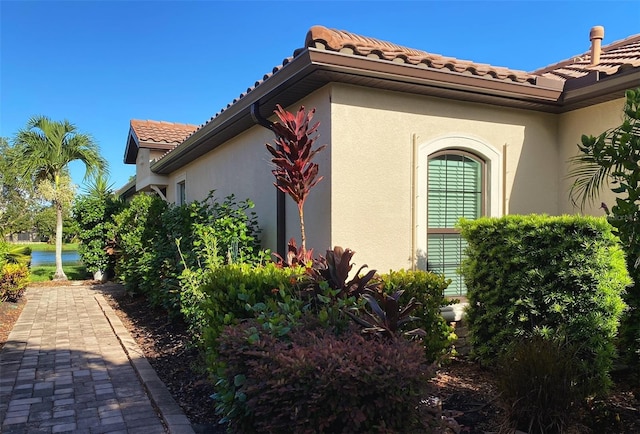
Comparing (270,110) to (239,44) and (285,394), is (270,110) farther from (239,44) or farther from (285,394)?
(285,394)

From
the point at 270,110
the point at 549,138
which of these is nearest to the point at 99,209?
the point at 270,110

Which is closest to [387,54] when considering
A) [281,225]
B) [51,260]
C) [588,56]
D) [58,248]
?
[281,225]

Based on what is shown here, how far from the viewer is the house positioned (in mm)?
5309

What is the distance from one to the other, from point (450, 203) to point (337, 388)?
4.49 metres

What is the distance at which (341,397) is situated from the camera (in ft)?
7.74

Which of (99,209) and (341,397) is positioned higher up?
(99,209)

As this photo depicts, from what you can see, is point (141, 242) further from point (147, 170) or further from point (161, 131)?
point (161, 131)

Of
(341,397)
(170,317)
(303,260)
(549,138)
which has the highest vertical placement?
(549,138)

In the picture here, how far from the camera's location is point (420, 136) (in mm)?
5879

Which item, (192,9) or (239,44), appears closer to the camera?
(192,9)

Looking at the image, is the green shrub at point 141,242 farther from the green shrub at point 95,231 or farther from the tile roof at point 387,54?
the tile roof at point 387,54

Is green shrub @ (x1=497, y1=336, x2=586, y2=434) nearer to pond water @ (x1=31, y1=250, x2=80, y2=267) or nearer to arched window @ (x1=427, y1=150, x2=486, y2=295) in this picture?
arched window @ (x1=427, y1=150, x2=486, y2=295)

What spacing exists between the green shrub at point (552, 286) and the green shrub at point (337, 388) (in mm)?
2437

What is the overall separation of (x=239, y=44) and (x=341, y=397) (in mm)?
9087
